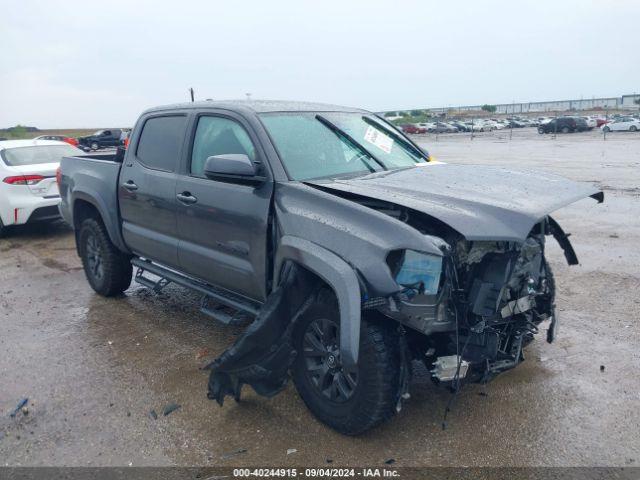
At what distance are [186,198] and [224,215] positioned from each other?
0.53 metres

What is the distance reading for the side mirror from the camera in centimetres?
365

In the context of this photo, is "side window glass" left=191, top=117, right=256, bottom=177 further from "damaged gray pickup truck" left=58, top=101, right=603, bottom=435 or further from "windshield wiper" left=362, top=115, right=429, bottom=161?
"windshield wiper" left=362, top=115, right=429, bottom=161

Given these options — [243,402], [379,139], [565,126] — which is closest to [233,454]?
[243,402]

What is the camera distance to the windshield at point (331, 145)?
399 cm

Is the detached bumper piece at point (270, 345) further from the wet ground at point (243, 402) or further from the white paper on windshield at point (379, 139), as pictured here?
the white paper on windshield at point (379, 139)

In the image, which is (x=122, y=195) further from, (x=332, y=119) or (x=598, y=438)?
(x=598, y=438)

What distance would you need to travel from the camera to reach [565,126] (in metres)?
45.9

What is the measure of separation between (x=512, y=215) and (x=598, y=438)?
4.70 ft

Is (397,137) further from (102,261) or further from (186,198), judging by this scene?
(102,261)

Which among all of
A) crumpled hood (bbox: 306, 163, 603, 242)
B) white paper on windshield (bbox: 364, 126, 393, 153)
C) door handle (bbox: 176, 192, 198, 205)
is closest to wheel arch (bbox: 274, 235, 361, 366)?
crumpled hood (bbox: 306, 163, 603, 242)

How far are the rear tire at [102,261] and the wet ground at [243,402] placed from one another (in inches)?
7.3

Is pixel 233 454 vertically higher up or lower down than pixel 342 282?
lower down

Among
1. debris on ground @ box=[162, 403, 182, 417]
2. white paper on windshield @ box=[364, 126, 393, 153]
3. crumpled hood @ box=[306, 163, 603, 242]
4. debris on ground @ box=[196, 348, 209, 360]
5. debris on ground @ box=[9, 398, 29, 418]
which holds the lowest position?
debris on ground @ box=[9, 398, 29, 418]

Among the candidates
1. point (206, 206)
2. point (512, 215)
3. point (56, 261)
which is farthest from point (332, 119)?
point (56, 261)
